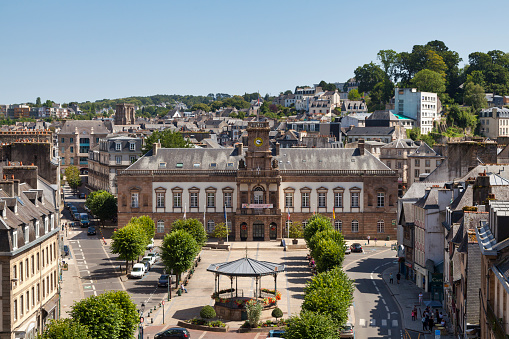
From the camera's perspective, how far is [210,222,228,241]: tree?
113 m

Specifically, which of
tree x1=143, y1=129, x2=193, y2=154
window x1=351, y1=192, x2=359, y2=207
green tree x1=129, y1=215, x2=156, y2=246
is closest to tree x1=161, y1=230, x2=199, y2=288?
green tree x1=129, y1=215, x2=156, y2=246

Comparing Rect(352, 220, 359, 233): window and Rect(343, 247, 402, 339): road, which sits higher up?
Rect(352, 220, 359, 233): window

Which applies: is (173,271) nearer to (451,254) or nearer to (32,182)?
(32,182)

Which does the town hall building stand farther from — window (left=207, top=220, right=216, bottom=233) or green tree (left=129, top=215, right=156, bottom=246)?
green tree (left=129, top=215, right=156, bottom=246)

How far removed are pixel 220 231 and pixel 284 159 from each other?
13726 millimetres

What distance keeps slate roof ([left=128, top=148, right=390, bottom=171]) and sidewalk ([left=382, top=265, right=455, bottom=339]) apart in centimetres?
2446

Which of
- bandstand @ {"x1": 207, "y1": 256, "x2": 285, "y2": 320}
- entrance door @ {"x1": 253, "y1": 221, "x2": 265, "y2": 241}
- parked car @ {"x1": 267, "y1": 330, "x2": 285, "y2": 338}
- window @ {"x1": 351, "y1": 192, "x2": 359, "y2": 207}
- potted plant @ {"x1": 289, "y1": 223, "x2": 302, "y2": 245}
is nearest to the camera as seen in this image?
parked car @ {"x1": 267, "y1": 330, "x2": 285, "y2": 338}

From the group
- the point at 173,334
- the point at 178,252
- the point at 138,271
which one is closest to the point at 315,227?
the point at 138,271

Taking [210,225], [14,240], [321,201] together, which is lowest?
[210,225]

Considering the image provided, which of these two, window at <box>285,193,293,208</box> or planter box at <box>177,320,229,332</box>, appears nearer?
planter box at <box>177,320,229,332</box>

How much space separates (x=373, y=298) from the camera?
7725cm

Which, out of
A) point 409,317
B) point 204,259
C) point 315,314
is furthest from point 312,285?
point 204,259

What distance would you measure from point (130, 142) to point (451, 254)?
3711 inches

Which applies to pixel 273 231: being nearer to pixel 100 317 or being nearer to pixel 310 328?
pixel 310 328
